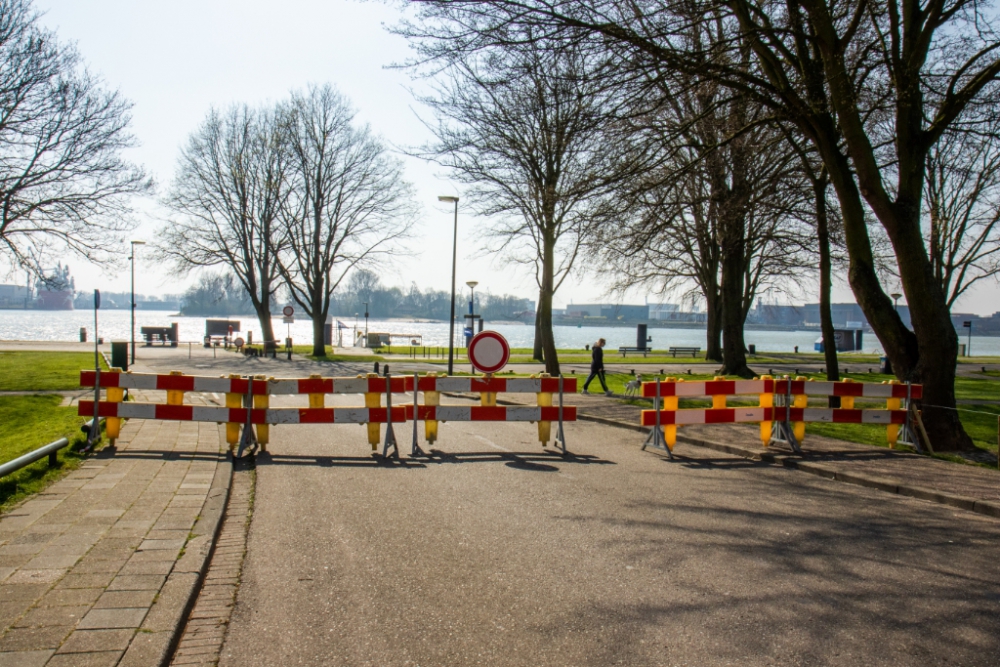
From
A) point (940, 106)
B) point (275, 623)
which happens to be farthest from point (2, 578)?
point (940, 106)

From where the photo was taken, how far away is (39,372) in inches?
923

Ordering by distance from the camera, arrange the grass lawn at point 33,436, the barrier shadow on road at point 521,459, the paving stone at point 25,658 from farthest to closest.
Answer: the barrier shadow on road at point 521,459 < the grass lawn at point 33,436 < the paving stone at point 25,658

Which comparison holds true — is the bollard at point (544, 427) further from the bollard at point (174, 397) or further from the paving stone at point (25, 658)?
the paving stone at point (25, 658)

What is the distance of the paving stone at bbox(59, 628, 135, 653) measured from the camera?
3.56 meters

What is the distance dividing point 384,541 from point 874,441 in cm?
920

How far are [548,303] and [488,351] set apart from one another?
14.9 metres

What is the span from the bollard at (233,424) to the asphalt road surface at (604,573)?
145 cm

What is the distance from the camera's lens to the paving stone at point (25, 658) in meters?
Result: 3.35

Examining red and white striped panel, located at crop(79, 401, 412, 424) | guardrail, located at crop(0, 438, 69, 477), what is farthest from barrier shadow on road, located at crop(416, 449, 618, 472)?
guardrail, located at crop(0, 438, 69, 477)

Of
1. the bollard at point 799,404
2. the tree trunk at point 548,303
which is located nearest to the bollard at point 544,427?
the bollard at point 799,404

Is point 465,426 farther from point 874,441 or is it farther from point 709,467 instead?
point 874,441

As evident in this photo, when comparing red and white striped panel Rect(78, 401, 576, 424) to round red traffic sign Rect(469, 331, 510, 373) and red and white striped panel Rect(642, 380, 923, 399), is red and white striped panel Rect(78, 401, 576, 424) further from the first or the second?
red and white striped panel Rect(642, 380, 923, 399)

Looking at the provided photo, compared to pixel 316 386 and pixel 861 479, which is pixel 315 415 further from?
pixel 861 479

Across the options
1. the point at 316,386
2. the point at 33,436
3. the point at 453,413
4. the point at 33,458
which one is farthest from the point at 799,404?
the point at 33,436
